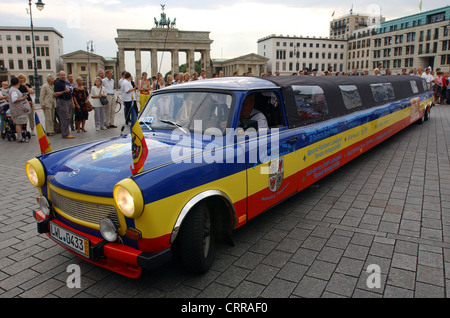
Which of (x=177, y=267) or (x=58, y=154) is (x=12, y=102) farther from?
(x=177, y=267)

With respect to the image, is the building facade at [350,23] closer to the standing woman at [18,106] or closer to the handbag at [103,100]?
the handbag at [103,100]

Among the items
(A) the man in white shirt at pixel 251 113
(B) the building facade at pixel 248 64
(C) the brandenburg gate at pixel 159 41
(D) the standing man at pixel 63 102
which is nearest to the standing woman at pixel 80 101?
(D) the standing man at pixel 63 102

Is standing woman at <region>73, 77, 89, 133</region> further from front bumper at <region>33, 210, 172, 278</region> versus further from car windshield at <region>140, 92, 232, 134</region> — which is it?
front bumper at <region>33, 210, 172, 278</region>

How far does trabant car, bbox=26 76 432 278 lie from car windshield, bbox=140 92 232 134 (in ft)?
0.04

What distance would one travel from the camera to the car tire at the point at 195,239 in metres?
2.90

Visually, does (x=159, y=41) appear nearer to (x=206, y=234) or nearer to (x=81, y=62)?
(x=81, y=62)

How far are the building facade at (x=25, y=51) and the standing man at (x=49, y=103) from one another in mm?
95263

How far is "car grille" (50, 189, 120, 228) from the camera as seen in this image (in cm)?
278

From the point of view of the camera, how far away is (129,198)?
258cm

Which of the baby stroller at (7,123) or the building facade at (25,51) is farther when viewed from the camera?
the building facade at (25,51)

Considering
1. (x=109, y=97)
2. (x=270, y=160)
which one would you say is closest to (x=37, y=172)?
(x=270, y=160)

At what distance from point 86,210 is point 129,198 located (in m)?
0.60

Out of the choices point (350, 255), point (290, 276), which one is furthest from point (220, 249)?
point (350, 255)

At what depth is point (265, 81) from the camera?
4520 mm
